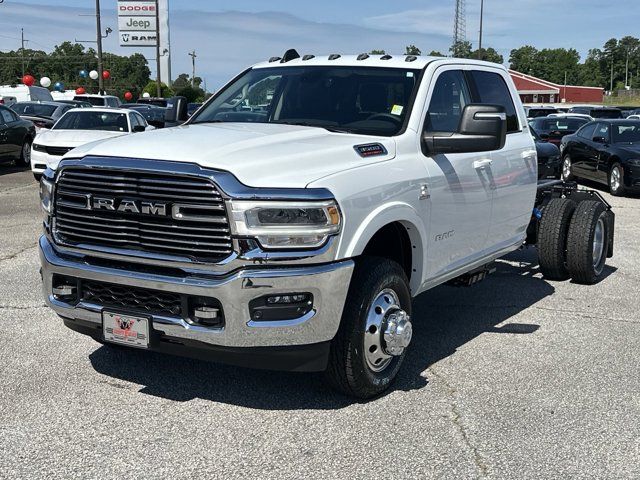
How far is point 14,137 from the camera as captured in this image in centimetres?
1992

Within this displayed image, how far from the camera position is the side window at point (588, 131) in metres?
17.9

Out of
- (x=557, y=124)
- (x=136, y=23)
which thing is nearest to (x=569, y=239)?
(x=557, y=124)

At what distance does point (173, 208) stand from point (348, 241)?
92 centimetres

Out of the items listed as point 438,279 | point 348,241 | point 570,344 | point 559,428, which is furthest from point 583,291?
point 348,241

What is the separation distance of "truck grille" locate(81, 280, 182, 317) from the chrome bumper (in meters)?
0.05

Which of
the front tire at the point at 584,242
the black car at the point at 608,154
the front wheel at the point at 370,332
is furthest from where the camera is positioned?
the black car at the point at 608,154

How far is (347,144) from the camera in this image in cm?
484

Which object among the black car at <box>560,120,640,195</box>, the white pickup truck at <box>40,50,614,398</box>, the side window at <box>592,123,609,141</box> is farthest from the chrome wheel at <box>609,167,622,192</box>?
the white pickup truck at <box>40,50,614,398</box>

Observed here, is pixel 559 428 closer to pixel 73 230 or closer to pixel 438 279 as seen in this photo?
pixel 438 279

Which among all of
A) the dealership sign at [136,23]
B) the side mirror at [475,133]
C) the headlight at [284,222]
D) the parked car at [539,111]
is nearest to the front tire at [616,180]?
the side mirror at [475,133]

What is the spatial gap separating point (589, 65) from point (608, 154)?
17356 cm

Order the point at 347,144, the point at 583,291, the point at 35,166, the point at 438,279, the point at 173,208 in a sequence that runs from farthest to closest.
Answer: the point at 35,166, the point at 583,291, the point at 438,279, the point at 347,144, the point at 173,208

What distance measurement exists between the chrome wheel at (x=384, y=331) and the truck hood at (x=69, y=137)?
461 inches

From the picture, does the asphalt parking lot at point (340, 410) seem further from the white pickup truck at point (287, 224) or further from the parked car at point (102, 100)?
the parked car at point (102, 100)
